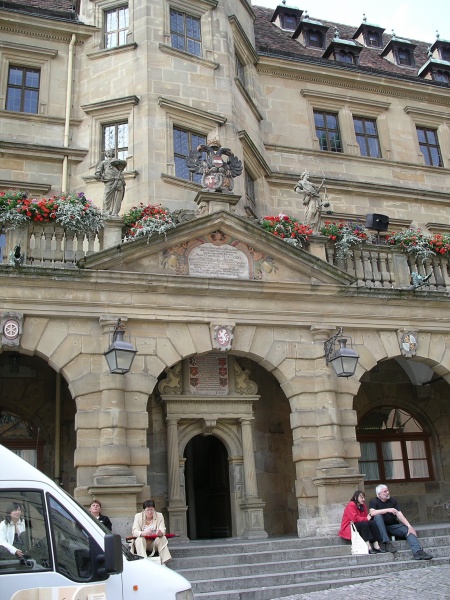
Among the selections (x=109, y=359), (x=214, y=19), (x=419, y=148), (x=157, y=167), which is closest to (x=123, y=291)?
(x=109, y=359)

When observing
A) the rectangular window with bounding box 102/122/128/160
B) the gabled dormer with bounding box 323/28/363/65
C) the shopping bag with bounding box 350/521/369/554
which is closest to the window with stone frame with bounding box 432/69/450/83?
the gabled dormer with bounding box 323/28/363/65

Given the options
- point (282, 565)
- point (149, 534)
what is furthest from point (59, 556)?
point (282, 565)

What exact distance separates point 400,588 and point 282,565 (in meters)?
2.15

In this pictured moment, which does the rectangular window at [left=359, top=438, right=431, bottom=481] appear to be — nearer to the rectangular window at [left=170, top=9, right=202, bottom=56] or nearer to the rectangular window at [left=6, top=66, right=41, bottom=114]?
the rectangular window at [left=170, top=9, right=202, bottom=56]

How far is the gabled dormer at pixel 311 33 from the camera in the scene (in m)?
25.6

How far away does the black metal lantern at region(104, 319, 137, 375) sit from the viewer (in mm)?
12195

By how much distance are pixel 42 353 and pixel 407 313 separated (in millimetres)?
7998

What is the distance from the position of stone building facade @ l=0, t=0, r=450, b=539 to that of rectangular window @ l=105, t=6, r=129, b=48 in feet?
0.24

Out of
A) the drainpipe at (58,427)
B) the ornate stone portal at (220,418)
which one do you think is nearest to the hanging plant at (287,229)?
the ornate stone portal at (220,418)

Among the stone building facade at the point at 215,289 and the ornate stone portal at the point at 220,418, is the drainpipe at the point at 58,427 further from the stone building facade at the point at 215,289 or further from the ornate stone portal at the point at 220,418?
the ornate stone portal at the point at 220,418

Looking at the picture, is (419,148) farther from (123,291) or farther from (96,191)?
(123,291)

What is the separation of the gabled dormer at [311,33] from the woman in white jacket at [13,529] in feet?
76.0

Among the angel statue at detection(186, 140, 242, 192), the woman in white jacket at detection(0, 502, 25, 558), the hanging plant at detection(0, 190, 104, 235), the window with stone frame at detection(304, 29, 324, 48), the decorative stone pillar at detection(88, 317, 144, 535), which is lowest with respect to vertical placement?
the woman in white jacket at detection(0, 502, 25, 558)

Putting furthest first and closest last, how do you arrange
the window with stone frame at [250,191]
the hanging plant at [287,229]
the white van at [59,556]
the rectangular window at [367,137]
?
the rectangular window at [367,137], the window with stone frame at [250,191], the hanging plant at [287,229], the white van at [59,556]
